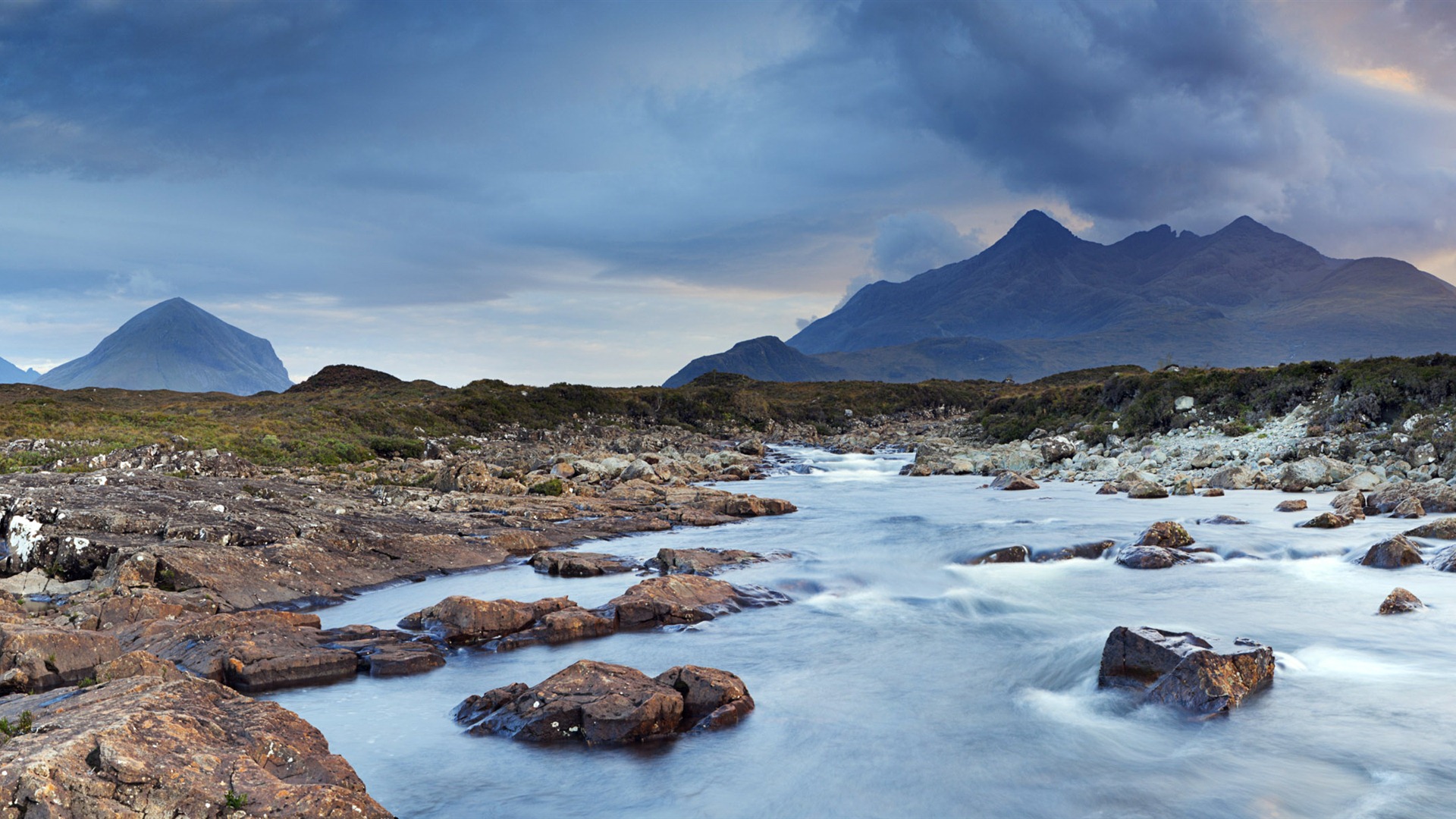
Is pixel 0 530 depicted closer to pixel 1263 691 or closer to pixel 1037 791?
pixel 1037 791

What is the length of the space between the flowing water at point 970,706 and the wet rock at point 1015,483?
45.0 ft

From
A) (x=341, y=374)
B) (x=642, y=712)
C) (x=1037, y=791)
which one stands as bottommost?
(x=1037, y=791)

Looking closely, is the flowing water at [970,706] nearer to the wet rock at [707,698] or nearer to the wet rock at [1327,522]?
the wet rock at [707,698]

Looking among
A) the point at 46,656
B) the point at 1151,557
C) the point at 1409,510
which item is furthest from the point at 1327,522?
the point at 46,656

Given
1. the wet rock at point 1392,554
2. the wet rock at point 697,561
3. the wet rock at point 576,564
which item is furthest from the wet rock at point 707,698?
the wet rock at point 1392,554

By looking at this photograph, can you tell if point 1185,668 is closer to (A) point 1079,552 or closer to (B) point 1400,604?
(B) point 1400,604

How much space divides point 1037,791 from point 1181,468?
30306 mm

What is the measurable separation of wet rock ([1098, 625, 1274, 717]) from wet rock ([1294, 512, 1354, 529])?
11.7 meters

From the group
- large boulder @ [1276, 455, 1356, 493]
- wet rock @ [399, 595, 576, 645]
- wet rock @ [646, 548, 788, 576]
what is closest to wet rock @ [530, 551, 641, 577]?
wet rock @ [646, 548, 788, 576]

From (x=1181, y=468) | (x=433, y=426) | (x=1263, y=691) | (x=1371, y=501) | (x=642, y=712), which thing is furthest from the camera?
(x=433, y=426)

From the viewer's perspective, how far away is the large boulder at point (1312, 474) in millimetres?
26156

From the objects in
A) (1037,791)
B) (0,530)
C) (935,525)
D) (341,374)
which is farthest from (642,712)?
(341,374)

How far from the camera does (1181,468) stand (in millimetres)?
32812

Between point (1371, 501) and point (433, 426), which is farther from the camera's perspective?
point (433, 426)
